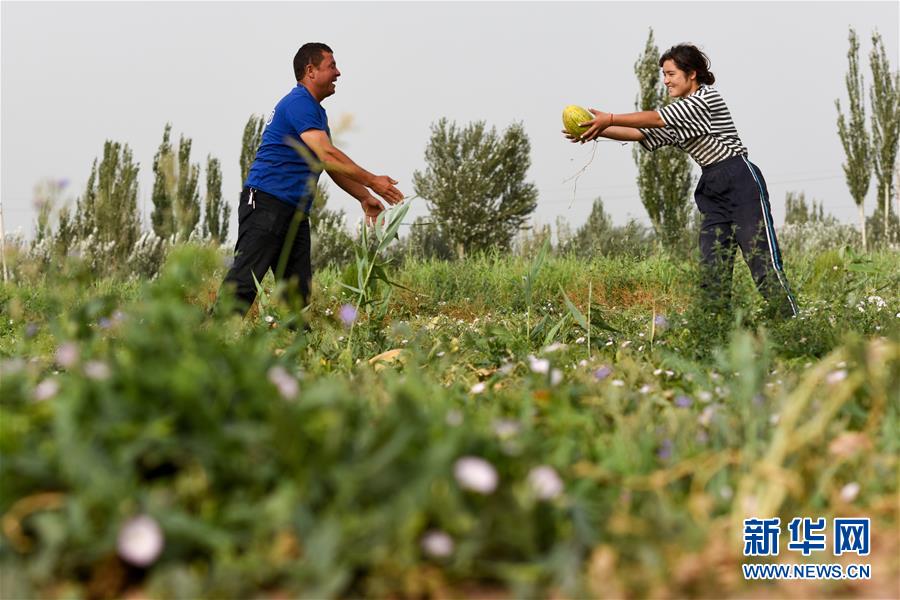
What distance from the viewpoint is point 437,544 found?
1.31m

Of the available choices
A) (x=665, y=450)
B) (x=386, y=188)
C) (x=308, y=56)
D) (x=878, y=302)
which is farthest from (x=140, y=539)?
(x=878, y=302)

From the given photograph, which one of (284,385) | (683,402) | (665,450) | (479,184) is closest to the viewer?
(284,385)

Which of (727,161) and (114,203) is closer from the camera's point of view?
(727,161)

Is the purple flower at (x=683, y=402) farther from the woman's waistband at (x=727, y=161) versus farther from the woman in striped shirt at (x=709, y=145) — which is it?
the woman's waistband at (x=727, y=161)

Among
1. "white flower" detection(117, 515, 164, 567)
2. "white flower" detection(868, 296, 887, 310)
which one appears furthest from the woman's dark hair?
"white flower" detection(117, 515, 164, 567)

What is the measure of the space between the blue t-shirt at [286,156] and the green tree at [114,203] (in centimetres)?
1070

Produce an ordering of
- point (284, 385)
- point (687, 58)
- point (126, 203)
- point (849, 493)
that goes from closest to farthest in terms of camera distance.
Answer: point (284, 385), point (849, 493), point (687, 58), point (126, 203)

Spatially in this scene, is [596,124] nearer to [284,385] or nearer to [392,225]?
[392,225]

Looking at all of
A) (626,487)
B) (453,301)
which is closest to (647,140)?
(453,301)

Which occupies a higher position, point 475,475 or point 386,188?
point 386,188

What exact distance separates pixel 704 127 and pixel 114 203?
15691mm

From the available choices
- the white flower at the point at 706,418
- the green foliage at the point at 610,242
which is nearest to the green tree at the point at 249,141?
the green foliage at the point at 610,242

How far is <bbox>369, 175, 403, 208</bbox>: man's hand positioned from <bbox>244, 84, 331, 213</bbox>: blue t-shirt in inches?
28.1

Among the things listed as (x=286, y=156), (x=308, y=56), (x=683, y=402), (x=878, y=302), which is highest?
(x=308, y=56)
